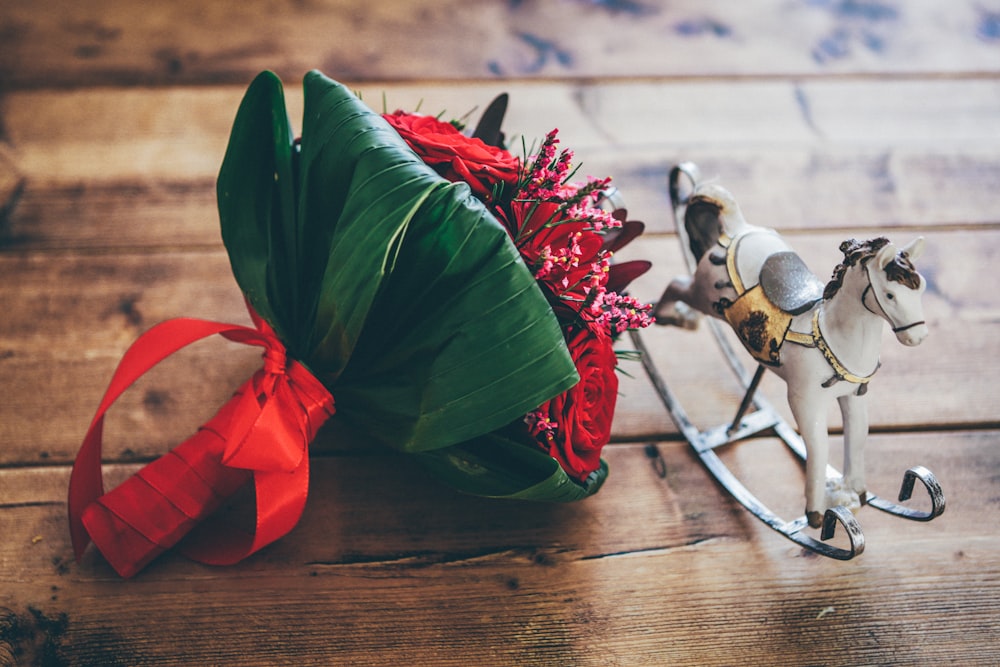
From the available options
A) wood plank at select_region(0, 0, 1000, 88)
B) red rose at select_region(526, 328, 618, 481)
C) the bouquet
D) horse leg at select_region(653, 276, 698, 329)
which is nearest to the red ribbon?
A: the bouquet

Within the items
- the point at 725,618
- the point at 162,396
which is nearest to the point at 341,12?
the point at 162,396

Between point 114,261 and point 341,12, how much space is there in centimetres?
40

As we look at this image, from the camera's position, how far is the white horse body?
43 cm

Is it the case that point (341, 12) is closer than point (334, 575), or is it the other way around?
point (334, 575)

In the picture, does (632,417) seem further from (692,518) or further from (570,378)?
(570,378)

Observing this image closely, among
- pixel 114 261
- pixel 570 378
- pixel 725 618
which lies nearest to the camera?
pixel 570 378

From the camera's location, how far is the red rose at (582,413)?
0.49m

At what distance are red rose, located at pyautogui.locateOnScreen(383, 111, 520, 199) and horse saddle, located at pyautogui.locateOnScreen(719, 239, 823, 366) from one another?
0.16 metres

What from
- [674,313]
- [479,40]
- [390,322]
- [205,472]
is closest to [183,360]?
[205,472]

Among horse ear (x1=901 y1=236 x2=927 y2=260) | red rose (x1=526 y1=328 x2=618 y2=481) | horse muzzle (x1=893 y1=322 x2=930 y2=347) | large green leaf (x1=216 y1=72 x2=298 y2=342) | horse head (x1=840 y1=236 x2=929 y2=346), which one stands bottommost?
red rose (x1=526 y1=328 x2=618 y2=481)

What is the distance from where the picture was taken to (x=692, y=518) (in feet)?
1.94

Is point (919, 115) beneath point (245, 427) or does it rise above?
above

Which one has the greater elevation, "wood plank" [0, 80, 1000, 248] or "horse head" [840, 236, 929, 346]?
"horse head" [840, 236, 929, 346]

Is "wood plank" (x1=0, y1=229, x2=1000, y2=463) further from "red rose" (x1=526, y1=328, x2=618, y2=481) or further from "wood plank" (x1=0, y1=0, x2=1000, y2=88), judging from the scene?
"wood plank" (x1=0, y1=0, x2=1000, y2=88)
